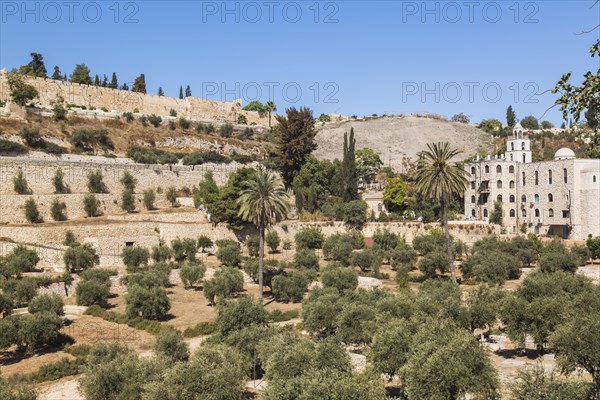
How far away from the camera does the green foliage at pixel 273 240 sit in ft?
168

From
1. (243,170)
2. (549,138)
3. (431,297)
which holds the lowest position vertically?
(431,297)

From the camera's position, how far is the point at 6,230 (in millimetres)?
44906

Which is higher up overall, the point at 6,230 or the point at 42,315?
the point at 6,230

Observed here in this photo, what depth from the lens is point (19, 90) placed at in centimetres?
7731

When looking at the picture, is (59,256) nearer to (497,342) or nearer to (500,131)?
(497,342)

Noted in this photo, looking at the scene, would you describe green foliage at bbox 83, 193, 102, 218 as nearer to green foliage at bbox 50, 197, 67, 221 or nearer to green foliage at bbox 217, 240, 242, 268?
green foliage at bbox 50, 197, 67, 221

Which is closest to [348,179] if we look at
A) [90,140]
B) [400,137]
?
[90,140]

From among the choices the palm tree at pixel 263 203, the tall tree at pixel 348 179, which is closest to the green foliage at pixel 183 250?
the palm tree at pixel 263 203

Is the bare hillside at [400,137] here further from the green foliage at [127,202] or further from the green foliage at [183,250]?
the green foliage at [183,250]

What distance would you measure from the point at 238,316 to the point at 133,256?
19.7 m

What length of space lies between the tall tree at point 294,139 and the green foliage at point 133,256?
85.0 ft

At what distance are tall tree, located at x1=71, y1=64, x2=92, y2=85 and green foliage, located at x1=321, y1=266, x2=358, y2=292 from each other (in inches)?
2931

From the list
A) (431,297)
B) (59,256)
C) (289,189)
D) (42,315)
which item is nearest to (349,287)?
(431,297)

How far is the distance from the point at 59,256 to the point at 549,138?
84.1 metres
